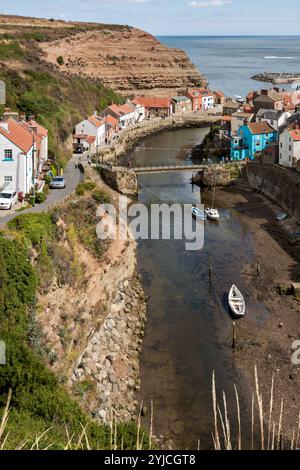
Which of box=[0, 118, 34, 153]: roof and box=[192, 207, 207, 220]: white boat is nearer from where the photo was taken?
box=[0, 118, 34, 153]: roof

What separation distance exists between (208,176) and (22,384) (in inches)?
1429

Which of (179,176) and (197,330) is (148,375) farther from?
(179,176)

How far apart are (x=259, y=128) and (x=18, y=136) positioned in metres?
31.8

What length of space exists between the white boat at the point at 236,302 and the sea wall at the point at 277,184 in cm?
1344

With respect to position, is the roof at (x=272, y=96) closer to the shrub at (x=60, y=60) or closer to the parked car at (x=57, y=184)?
the shrub at (x=60, y=60)

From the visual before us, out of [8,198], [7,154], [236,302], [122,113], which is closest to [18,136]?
[7,154]

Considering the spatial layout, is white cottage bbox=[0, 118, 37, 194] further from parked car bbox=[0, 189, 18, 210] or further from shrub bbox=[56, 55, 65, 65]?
shrub bbox=[56, 55, 65, 65]

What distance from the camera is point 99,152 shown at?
180 ft

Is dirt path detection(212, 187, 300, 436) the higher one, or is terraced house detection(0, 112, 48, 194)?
terraced house detection(0, 112, 48, 194)

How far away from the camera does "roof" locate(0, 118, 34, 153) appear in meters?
27.6

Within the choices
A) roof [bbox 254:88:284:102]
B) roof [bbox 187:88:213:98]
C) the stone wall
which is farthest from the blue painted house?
roof [bbox 187:88:213:98]

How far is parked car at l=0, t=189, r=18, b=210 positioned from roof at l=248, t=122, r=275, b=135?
107 ft

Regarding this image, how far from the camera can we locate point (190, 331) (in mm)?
24594

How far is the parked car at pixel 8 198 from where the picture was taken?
25797 millimetres
